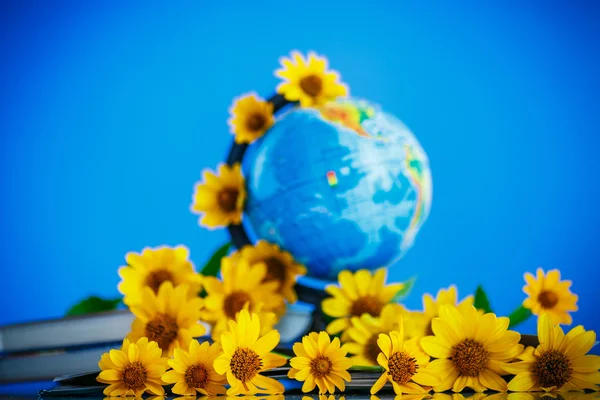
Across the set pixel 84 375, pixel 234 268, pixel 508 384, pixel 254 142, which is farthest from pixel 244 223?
pixel 508 384

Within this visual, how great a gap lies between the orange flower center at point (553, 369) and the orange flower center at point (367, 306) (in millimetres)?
236

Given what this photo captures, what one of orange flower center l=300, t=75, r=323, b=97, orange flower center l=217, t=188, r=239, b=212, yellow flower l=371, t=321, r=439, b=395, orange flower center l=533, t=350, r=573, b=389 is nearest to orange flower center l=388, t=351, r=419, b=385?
yellow flower l=371, t=321, r=439, b=395

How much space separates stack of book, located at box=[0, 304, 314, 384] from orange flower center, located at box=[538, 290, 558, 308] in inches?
19.3

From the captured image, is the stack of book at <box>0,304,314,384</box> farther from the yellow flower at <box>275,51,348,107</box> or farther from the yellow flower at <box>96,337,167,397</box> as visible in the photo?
the yellow flower at <box>275,51,348,107</box>

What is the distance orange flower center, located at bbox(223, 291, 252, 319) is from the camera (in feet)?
2.14

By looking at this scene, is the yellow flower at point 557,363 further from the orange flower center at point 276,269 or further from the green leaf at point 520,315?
the orange flower center at point 276,269

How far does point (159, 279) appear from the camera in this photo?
A: 65 centimetres

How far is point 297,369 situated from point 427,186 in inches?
17.7

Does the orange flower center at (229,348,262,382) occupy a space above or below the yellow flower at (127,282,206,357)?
below

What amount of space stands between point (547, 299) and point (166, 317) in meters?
0.45

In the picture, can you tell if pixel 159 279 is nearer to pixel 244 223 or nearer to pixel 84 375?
pixel 84 375

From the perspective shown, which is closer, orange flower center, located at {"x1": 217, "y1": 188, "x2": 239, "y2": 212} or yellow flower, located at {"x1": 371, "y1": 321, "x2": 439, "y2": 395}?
yellow flower, located at {"x1": 371, "y1": 321, "x2": 439, "y2": 395}

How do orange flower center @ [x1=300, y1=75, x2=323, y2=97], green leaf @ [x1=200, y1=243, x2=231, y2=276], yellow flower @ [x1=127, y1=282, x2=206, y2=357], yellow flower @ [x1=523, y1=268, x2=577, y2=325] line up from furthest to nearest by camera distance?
orange flower center @ [x1=300, y1=75, x2=323, y2=97] < green leaf @ [x1=200, y1=243, x2=231, y2=276] < yellow flower @ [x1=523, y1=268, x2=577, y2=325] < yellow flower @ [x1=127, y1=282, x2=206, y2=357]

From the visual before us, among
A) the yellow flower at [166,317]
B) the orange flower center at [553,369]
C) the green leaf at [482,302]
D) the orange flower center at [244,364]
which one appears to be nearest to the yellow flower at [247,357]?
the orange flower center at [244,364]
